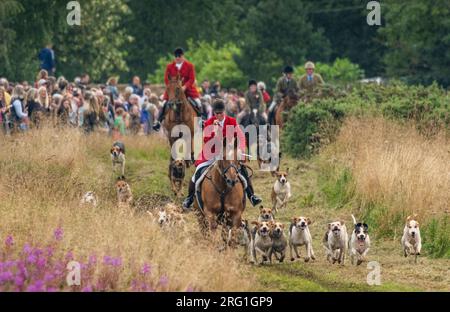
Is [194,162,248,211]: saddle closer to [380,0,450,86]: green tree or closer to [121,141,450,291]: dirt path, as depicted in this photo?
[121,141,450,291]: dirt path

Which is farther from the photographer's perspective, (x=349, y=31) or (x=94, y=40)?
(x=349, y=31)

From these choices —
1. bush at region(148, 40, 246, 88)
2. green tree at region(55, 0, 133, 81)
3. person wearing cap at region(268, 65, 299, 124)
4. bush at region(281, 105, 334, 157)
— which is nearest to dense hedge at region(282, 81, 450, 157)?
bush at region(281, 105, 334, 157)

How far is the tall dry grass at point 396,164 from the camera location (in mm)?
23219

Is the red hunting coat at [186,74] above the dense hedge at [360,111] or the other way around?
→ above

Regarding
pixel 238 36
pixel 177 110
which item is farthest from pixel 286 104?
pixel 238 36

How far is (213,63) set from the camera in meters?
59.8

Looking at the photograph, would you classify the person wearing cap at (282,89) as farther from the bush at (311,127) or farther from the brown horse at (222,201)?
the brown horse at (222,201)

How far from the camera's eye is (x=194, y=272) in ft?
50.9

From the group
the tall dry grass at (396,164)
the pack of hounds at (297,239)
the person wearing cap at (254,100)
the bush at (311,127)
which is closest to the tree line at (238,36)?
the person wearing cap at (254,100)

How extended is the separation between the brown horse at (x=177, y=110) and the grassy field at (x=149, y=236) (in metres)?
1.28

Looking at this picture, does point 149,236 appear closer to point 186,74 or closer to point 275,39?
point 186,74

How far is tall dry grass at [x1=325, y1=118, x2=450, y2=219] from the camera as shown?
2322cm

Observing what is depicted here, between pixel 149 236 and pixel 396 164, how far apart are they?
28.4ft
